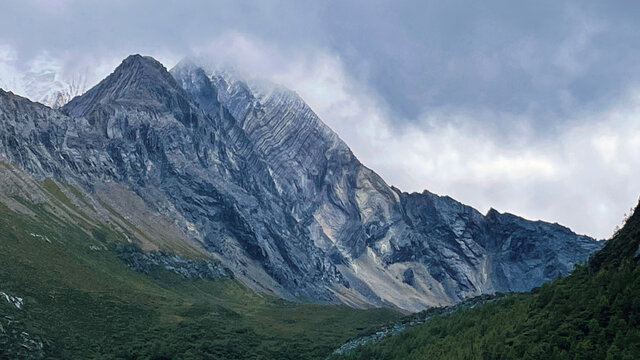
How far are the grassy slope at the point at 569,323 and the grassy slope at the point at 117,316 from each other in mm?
47356

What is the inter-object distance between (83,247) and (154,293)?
3320 centimetres

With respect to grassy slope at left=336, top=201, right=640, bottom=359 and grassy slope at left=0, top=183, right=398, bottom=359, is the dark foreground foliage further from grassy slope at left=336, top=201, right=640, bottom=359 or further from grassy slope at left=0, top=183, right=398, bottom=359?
grassy slope at left=336, top=201, right=640, bottom=359

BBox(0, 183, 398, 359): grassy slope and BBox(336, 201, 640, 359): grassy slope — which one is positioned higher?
BBox(336, 201, 640, 359): grassy slope

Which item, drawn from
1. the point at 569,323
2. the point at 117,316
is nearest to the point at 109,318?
the point at 117,316

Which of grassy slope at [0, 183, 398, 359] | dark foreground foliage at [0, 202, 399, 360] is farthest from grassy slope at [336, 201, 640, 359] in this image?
grassy slope at [0, 183, 398, 359]

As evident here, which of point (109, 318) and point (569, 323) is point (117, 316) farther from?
point (569, 323)

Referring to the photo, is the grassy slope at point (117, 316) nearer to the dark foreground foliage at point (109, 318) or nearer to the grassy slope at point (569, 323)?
the dark foreground foliage at point (109, 318)

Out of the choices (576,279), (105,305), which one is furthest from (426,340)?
(105,305)

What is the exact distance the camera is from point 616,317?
5362 centimetres

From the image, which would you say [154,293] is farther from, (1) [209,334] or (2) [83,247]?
(1) [209,334]

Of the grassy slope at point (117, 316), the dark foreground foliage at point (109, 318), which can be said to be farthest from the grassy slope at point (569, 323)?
the grassy slope at point (117, 316)

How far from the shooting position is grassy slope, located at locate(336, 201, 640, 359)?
52750 mm

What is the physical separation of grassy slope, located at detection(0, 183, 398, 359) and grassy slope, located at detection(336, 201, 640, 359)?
A: 47356mm

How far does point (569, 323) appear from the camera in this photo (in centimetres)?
5800
